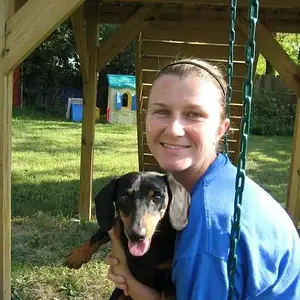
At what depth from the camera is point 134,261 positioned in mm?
2357

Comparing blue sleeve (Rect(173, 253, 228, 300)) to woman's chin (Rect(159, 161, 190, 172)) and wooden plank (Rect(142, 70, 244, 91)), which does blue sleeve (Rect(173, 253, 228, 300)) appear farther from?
wooden plank (Rect(142, 70, 244, 91))

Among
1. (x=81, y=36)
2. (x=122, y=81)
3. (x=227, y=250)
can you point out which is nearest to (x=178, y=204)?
(x=227, y=250)

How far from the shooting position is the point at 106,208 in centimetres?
230

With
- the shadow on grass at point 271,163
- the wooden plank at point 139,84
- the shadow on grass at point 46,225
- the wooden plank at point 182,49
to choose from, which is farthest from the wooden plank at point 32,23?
the shadow on grass at point 271,163

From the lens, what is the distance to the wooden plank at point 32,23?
2918mm

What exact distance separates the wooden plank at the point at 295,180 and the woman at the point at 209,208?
3.50 metres

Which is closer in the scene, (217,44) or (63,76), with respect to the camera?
(217,44)

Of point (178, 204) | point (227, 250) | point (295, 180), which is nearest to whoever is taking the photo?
point (227, 250)

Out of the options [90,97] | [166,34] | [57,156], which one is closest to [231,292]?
[90,97]

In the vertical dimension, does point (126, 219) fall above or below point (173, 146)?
below

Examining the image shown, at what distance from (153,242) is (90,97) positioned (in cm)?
407

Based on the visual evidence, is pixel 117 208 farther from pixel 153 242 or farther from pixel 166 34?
pixel 166 34

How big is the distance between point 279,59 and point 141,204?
3.93m

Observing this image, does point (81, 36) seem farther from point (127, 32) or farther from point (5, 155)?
point (5, 155)
